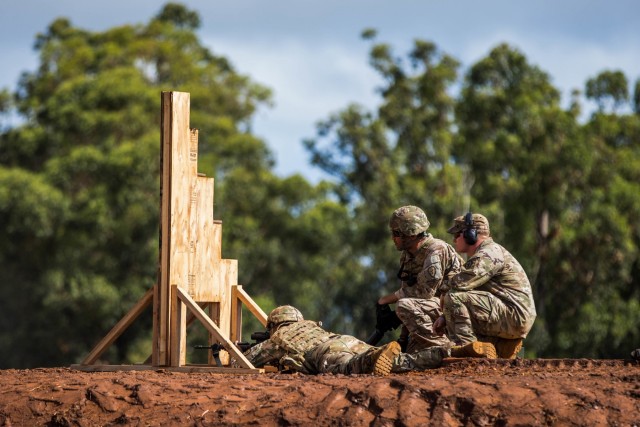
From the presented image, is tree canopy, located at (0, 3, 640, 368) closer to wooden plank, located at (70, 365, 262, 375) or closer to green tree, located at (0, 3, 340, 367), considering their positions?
green tree, located at (0, 3, 340, 367)

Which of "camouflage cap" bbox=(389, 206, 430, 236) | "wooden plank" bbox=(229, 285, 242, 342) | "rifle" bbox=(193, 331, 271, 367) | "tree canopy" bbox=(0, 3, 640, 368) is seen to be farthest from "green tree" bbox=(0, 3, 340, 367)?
"camouflage cap" bbox=(389, 206, 430, 236)

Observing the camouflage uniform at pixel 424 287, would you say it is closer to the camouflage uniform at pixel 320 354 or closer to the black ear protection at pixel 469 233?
the black ear protection at pixel 469 233

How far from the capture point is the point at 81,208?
4338cm

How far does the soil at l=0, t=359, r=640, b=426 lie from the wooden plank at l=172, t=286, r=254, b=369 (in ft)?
1.55

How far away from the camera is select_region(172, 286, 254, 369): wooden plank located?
48.1ft

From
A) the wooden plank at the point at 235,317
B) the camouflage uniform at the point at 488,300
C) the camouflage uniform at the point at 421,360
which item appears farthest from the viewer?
the wooden plank at the point at 235,317

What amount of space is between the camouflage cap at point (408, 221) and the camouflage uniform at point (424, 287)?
22 cm

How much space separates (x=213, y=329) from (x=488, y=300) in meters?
2.90

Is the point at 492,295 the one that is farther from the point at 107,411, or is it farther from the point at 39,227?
the point at 39,227

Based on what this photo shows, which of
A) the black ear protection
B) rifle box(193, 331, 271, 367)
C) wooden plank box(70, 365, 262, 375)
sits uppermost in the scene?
the black ear protection

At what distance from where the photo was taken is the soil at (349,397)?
11.8m

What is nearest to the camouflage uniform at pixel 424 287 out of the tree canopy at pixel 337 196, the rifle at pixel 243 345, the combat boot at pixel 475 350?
the combat boot at pixel 475 350

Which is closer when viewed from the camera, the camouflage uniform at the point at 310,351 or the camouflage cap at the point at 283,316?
the camouflage uniform at the point at 310,351

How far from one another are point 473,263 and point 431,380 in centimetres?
212
